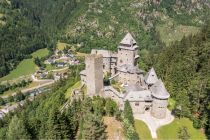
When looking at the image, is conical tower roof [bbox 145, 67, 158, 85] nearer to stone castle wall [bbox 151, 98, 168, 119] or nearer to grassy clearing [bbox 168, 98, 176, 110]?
grassy clearing [bbox 168, 98, 176, 110]

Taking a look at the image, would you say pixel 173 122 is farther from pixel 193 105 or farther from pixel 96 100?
pixel 96 100

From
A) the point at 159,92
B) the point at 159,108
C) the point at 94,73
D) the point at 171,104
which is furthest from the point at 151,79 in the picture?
the point at 94,73

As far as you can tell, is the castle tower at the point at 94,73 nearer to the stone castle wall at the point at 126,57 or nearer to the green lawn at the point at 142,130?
the green lawn at the point at 142,130

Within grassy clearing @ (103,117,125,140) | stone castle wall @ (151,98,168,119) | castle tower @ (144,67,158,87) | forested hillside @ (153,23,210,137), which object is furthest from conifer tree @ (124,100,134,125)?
castle tower @ (144,67,158,87)

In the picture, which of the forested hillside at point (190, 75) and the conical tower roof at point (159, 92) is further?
the forested hillside at point (190, 75)

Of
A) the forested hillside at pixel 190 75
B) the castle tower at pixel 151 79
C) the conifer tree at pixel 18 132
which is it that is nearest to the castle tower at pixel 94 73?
the castle tower at pixel 151 79

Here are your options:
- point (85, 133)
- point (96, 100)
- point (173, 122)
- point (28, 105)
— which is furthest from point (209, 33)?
point (28, 105)
